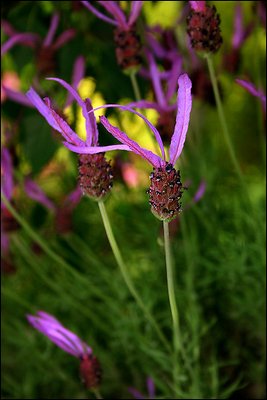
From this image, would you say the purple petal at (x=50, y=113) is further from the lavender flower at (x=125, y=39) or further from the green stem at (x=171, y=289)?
the lavender flower at (x=125, y=39)

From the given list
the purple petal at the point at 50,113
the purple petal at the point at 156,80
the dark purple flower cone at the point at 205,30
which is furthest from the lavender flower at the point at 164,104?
the purple petal at the point at 50,113

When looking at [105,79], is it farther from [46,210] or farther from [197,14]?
[197,14]

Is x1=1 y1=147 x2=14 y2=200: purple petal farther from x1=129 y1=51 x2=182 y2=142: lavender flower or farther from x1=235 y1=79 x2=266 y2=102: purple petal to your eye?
x1=235 y1=79 x2=266 y2=102: purple petal

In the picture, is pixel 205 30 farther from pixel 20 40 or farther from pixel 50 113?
pixel 20 40

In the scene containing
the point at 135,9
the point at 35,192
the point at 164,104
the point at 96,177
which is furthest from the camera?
the point at 35,192

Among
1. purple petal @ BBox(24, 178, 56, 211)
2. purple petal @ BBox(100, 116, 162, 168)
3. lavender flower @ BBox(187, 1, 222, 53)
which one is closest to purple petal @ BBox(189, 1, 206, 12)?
lavender flower @ BBox(187, 1, 222, 53)

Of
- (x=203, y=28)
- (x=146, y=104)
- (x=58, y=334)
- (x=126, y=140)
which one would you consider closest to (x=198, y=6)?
(x=203, y=28)
